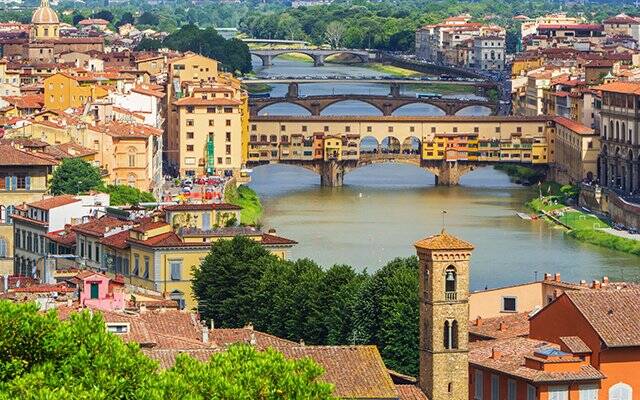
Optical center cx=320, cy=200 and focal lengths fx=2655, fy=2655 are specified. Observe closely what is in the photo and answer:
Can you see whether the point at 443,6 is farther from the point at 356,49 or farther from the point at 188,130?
the point at 188,130

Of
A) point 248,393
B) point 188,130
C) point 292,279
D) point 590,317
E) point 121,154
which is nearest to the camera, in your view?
point 248,393

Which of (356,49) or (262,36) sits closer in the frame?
(356,49)

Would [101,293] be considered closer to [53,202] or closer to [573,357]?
[573,357]

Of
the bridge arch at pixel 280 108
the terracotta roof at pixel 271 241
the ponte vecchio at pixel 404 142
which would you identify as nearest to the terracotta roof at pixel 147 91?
the ponte vecchio at pixel 404 142

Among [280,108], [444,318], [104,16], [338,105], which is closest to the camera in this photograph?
[444,318]

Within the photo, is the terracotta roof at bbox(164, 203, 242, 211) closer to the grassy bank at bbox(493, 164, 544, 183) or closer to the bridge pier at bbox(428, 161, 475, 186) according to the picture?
the bridge pier at bbox(428, 161, 475, 186)

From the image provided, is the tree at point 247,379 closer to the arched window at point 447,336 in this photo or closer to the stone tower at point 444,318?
the stone tower at point 444,318

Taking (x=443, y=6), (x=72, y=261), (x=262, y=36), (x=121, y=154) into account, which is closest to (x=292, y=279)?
(x=72, y=261)

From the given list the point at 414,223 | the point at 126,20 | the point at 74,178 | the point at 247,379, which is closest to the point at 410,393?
the point at 247,379
